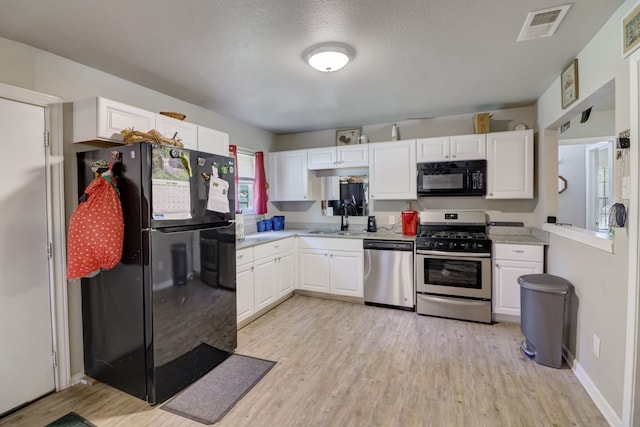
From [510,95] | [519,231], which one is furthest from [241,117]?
[519,231]

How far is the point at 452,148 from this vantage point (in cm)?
365

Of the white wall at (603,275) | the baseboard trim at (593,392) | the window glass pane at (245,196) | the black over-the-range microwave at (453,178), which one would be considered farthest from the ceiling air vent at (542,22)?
the window glass pane at (245,196)

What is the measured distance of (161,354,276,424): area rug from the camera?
1.94 meters

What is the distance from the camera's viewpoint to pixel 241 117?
3.89 metres

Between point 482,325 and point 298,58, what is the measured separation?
317 cm

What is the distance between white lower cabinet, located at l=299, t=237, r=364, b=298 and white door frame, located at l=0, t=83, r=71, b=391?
2527 mm

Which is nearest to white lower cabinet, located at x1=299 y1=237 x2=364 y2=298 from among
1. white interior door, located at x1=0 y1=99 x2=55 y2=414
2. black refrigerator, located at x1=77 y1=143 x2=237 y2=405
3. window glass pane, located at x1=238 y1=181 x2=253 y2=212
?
window glass pane, located at x1=238 y1=181 x2=253 y2=212

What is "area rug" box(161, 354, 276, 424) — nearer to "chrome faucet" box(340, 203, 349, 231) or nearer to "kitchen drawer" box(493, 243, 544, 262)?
"chrome faucet" box(340, 203, 349, 231)

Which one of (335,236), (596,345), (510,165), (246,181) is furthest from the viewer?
(246,181)

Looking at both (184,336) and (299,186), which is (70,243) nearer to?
(184,336)

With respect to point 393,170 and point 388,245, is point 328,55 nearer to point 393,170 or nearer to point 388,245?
point 393,170

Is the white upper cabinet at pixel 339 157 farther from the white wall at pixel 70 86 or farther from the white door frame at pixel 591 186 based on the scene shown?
the white door frame at pixel 591 186

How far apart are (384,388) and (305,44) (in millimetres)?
2487

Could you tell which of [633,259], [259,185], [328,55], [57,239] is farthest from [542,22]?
[57,239]
